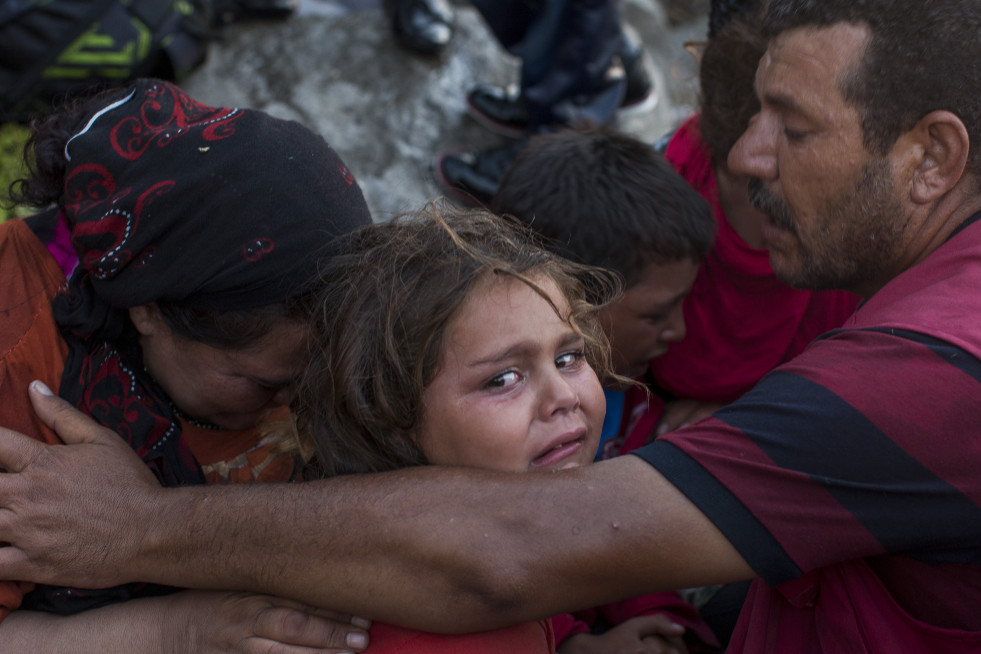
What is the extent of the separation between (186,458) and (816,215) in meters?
1.66

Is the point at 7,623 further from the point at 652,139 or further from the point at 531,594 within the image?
the point at 652,139

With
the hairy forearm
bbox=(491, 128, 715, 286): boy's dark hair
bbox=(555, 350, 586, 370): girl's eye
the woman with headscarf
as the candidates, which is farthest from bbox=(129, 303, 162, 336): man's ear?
bbox=(491, 128, 715, 286): boy's dark hair

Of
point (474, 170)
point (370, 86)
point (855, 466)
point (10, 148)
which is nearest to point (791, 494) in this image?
point (855, 466)

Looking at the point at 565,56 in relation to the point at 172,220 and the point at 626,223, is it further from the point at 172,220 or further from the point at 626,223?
the point at 172,220

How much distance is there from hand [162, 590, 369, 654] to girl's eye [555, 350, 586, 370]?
70 cm

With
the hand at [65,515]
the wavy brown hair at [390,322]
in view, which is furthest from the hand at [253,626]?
the wavy brown hair at [390,322]

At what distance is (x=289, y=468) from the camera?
95.2 inches

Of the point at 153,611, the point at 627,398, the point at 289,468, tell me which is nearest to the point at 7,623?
the point at 153,611

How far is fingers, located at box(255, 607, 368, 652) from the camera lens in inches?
69.6

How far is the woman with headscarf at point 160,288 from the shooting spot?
193 centimetres

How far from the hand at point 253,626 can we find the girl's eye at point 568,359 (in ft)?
2.29

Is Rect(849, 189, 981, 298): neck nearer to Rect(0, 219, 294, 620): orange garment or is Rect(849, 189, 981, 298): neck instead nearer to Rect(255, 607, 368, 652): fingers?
Rect(255, 607, 368, 652): fingers

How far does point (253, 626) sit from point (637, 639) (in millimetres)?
1097

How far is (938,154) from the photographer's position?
6.29 feet
